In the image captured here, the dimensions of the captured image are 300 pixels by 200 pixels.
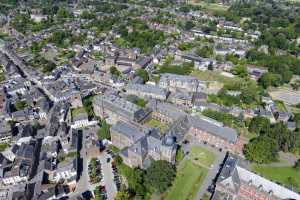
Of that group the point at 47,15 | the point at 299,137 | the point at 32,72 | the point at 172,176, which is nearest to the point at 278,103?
the point at 299,137

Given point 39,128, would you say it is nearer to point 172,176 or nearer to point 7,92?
point 7,92

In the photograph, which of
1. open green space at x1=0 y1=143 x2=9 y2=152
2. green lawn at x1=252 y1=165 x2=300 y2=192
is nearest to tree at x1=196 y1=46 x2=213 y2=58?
green lawn at x1=252 y1=165 x2=300 y2=192

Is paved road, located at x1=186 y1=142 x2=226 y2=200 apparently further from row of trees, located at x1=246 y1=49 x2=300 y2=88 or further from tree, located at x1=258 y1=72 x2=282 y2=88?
row of trees, located at x1=246 y1=49 x2=300 y2=88

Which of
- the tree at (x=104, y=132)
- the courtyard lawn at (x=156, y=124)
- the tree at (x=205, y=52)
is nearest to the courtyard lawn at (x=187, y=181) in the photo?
the courtyard lawn at (x=156, y=124)

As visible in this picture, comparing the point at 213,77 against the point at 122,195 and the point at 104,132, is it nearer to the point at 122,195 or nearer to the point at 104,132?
the point at 104,132

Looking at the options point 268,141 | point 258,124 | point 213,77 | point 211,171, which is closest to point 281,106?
point 258,124

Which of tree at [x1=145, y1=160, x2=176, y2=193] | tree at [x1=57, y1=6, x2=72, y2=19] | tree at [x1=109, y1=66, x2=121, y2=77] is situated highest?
tree at [x1=57, y1=6, x2=72, y2=19]

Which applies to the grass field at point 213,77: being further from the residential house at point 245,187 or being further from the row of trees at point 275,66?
the residential house at point 245,187
